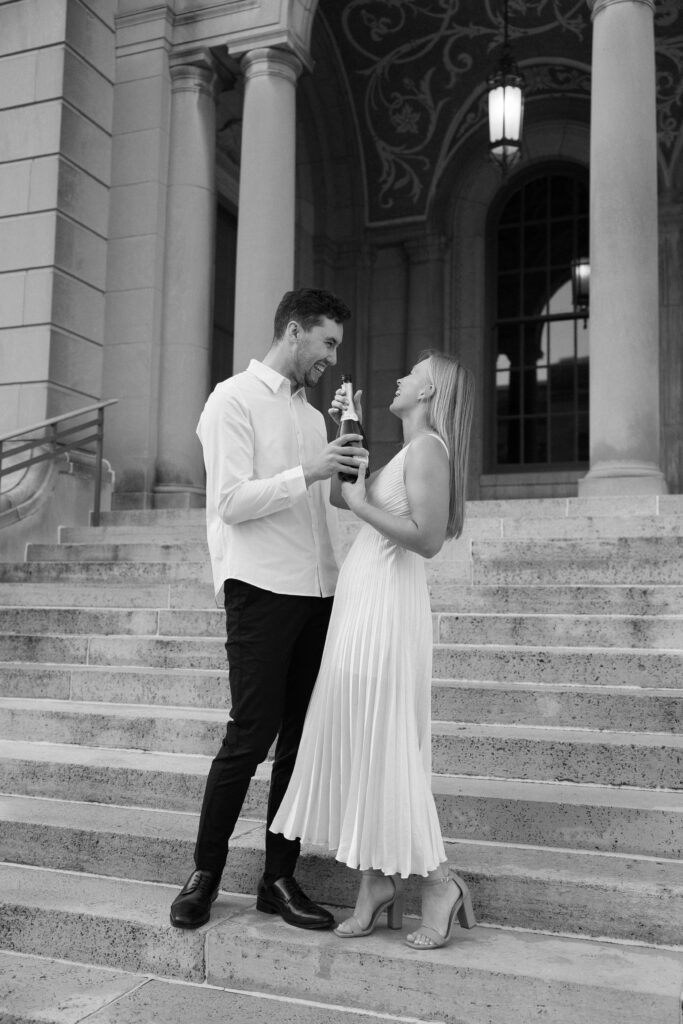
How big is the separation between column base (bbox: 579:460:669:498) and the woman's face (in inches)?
181

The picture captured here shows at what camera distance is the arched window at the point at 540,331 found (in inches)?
531

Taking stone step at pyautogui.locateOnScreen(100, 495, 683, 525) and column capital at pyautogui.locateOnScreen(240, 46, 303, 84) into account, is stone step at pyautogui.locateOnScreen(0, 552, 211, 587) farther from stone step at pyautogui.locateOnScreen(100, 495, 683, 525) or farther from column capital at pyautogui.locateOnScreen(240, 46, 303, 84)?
column capital at pyautogui.locateOnScreen(240, 46, 303, 84)

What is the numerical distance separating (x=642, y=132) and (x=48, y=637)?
5.93 meters

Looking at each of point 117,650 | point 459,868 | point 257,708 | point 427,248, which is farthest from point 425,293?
point 257,708

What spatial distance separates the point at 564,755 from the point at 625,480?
402 centimetres

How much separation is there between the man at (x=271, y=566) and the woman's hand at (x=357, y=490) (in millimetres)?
36

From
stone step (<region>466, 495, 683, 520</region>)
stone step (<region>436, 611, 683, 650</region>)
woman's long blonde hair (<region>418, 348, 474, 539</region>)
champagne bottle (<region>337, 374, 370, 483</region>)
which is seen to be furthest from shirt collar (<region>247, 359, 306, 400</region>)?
stone step (<region>466, 495, 683, 520</region>)

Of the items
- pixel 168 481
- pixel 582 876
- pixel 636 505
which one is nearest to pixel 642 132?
pixel 636 505

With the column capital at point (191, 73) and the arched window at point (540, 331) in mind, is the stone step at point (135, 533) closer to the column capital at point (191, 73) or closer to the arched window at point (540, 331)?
the column capital at point (191, 73)

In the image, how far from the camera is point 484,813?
3658mm

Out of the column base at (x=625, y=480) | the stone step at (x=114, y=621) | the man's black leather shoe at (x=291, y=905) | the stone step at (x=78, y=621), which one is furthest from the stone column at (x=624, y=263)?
the man's black leather shoe at (x=291, y=905)

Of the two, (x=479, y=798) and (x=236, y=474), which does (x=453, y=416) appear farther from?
(x=479, y=798)

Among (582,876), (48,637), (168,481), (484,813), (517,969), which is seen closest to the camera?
(517,969)

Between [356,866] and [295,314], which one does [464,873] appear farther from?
[295,314]
